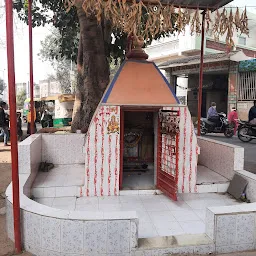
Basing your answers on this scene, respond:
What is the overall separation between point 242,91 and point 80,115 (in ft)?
32.3

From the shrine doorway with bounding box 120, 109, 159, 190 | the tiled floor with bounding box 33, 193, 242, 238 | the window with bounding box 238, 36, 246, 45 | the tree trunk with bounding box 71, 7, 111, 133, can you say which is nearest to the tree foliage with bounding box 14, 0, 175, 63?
the tree trunk with bounding box 71, 7, 111, 133

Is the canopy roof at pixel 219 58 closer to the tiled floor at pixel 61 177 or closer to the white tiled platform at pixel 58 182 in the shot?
the tiled floor at pixel 61 177

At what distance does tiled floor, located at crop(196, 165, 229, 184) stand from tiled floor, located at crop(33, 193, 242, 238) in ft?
0.98

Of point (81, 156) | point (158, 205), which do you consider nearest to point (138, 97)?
point (158, 205)

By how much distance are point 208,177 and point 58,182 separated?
294 centimetres

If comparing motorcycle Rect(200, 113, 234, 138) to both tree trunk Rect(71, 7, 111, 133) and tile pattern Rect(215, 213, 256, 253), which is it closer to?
tree trunk Rect(71, 7, 111, 133)

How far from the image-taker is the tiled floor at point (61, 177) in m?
4.86

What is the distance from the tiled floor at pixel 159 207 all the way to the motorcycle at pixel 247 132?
649 cm

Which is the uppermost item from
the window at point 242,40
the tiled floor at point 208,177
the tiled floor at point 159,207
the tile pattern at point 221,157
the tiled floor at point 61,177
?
the window at point 242,40

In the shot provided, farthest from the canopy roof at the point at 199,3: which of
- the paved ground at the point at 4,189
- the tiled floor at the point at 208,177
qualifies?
the paved ground at the point at 4,189

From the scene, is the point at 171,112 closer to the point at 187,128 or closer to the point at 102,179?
the point at 187,128

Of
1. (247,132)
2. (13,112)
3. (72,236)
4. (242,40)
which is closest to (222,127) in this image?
(247,132)

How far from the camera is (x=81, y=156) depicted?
6.28 metres

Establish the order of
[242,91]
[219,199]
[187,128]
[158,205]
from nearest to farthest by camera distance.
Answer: [158,205], [219,199], [187,128], [242,91]
